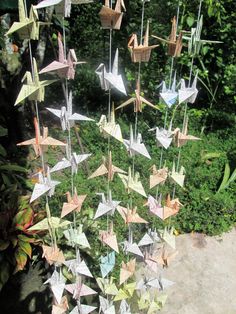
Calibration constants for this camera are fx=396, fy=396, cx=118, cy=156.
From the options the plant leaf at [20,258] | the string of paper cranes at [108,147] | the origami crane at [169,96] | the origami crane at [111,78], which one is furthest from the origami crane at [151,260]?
the plant leaf at [20,258]

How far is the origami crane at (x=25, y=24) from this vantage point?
3.60ft

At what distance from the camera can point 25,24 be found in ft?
3.62

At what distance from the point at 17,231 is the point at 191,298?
1.27 metres

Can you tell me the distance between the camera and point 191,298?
2.72 m

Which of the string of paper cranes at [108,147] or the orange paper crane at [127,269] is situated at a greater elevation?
the string of paper cranes at [108,147]

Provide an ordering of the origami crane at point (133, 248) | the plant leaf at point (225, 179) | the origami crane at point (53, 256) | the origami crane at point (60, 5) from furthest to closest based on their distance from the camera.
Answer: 1. the plant leaf at point (225, 179)
2. the origami crane at point (133, 248)
3. the origami crane at point (53, 256)
4. the origami crane at point (60, 5)

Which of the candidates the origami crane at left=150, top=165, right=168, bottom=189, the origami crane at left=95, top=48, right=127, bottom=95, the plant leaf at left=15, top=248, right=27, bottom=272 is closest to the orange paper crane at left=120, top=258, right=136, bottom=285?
the origami crane at left=150, top=165, right=168, bottom=189

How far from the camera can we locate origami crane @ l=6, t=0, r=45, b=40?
1.10 metres

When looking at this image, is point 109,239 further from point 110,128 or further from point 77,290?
point 110,128

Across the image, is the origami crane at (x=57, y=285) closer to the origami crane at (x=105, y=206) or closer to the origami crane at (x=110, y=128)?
the origami crane at (x=105, y=206)

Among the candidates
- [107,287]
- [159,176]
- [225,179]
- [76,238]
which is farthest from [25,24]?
[225,179]

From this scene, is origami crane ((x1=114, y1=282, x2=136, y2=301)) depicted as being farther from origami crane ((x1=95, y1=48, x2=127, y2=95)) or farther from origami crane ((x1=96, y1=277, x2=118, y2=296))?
origami crane ((x1=95, y1=48, x2=127, y2=95))

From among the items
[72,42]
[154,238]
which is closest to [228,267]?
[154,238]

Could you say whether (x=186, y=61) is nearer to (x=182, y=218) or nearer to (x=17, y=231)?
(x=182, y=218)
